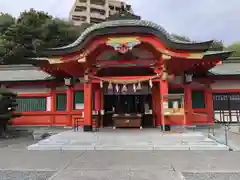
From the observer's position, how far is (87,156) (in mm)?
6797

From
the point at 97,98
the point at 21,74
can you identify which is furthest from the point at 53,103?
the point at 21,74

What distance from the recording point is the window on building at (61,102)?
13961mm

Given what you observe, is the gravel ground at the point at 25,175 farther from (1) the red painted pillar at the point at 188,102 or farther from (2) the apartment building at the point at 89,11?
(2) the apartment building at the point at 89,11

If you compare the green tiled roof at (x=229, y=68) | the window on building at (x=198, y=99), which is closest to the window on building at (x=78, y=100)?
the window on building at (x=198, y=99)

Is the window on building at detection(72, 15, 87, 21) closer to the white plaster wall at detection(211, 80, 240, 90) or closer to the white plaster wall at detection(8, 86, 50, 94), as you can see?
the white plaster wall at detection(8, 86, 50, 94)

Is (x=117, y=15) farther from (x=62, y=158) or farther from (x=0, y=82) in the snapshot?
(x=0, y=82)

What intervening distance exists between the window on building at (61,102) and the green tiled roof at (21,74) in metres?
1.32

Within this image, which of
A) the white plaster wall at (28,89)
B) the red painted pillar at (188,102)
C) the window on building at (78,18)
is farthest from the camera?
the window on building at (78,18)

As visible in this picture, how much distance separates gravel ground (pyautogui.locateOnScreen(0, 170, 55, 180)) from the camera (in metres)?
4.79

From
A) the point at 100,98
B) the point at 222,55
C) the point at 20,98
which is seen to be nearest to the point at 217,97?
the point at 222,55

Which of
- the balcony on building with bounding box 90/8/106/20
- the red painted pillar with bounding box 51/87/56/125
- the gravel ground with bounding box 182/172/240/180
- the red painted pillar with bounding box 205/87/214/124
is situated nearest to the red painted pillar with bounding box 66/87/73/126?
the red painted pillar with bounding box 51/87/56/125

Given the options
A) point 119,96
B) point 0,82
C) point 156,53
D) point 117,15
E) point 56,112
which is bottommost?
point 56,112

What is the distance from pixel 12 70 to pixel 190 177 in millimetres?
16332

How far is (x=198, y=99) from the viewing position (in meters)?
13.5
